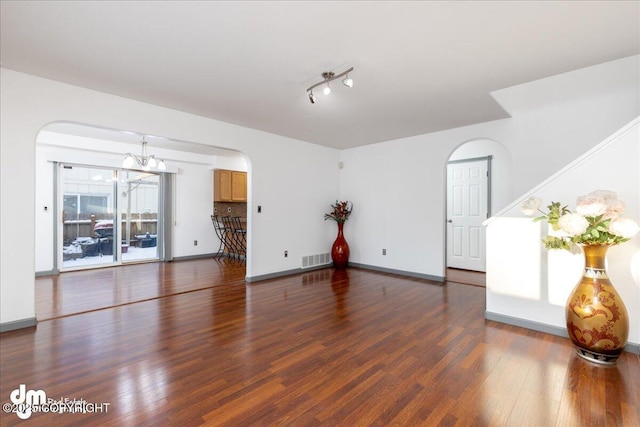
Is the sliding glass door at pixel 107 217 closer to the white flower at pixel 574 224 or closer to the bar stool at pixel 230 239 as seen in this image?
the bar stool at pixel 230 239

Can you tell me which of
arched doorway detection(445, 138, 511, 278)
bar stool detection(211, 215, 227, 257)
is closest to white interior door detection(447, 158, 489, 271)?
arched doorway detection(445, 138, 511, 278)

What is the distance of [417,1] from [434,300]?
3.30 metres

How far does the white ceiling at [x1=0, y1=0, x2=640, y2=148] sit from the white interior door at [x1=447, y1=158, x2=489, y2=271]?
2.23m

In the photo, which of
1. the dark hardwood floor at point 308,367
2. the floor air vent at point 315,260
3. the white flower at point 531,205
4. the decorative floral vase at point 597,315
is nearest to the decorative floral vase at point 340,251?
the floor air vent at point 315,260

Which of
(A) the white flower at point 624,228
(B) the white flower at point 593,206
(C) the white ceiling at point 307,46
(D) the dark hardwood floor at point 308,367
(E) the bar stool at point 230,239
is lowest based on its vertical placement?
(D) the dark hardwood floor at point 308,367

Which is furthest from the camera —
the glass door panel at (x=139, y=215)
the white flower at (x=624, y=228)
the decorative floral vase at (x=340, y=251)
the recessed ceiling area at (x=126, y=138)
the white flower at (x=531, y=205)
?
the glass door panel at (x=139, y=215)

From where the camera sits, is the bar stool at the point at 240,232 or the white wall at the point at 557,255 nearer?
the white wall at the point at 557,255

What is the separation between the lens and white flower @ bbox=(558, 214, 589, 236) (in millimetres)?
2176

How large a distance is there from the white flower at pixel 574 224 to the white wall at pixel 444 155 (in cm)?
146

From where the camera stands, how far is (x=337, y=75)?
281cm

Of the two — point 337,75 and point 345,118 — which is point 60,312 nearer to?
point 337,75

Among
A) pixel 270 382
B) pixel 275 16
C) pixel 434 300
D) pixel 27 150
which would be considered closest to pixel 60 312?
pixel 27 150

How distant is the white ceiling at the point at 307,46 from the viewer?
195 cm

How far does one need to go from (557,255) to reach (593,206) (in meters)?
0.74
